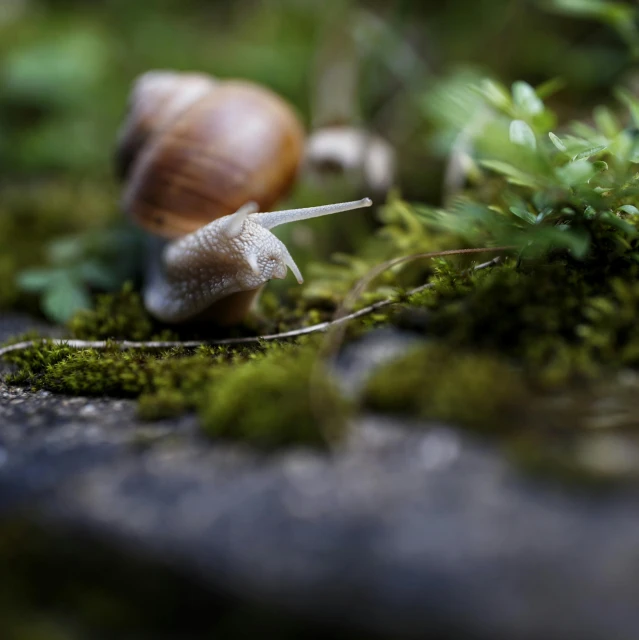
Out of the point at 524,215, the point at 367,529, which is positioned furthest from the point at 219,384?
the point at 524,215

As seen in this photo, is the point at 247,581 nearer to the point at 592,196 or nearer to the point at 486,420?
the point at 486,420

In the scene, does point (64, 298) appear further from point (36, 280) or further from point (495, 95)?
point (495, 95)

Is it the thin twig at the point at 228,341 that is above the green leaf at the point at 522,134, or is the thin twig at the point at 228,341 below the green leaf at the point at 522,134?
below

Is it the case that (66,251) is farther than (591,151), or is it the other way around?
(66,251)

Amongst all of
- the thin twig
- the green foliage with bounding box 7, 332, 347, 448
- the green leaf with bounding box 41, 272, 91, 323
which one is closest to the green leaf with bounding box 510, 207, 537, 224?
the thin twig

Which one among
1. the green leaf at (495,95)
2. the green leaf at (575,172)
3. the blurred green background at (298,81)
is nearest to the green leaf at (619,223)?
the green leaf at (575,172)

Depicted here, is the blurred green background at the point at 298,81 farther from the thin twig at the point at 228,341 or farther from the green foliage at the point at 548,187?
the green foliage at the point at 548,187
